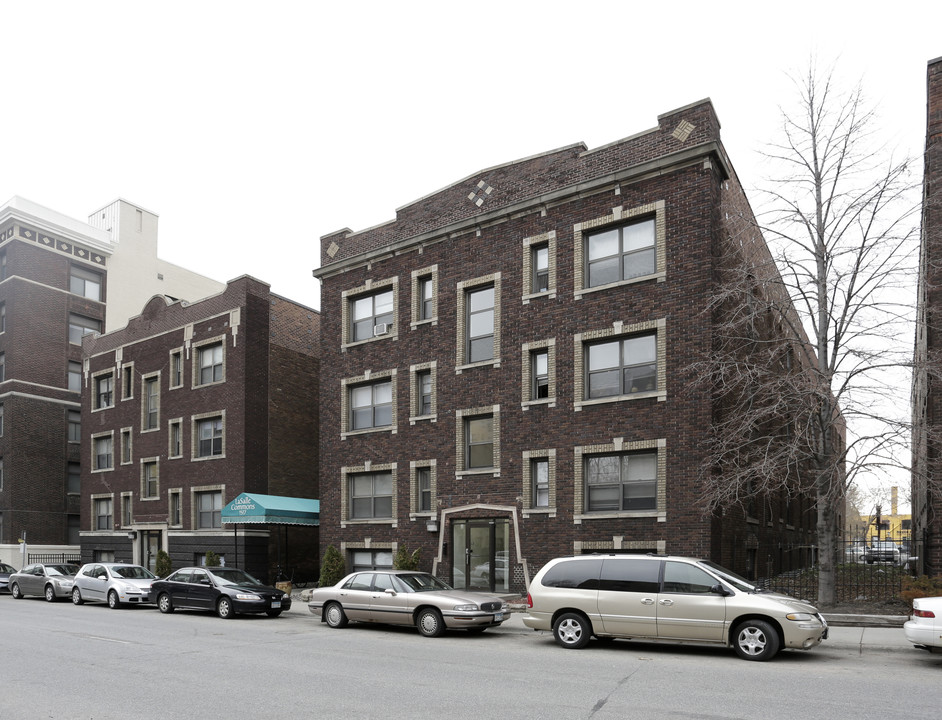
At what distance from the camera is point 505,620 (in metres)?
17.7

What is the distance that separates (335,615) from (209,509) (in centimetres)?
1619

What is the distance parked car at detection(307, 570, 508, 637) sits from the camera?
1631 centimetres

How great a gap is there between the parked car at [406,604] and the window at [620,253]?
973 cm

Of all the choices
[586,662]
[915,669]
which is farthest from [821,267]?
[586,662]

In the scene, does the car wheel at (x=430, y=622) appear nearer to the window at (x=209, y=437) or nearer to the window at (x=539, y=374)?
the window at (x=539, y=374)

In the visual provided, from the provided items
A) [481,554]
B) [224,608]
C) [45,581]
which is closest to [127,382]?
[45,581]

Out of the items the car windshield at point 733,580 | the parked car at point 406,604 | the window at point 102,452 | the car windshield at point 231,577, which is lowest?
the car windshield at point 231,577

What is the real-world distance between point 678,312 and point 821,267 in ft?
11.9

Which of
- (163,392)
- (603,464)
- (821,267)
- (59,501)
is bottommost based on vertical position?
(59,501)

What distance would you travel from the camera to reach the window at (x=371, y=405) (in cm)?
2761

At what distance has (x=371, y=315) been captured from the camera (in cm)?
2859

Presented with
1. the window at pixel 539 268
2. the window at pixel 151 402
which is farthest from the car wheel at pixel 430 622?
the window at pixel 151 402

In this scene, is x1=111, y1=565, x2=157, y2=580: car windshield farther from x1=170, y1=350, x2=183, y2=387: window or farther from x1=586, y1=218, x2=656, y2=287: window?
x1=586, y1=218, x2=656, y2=287: window

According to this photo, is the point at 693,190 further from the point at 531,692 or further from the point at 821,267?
the point at 531,692
